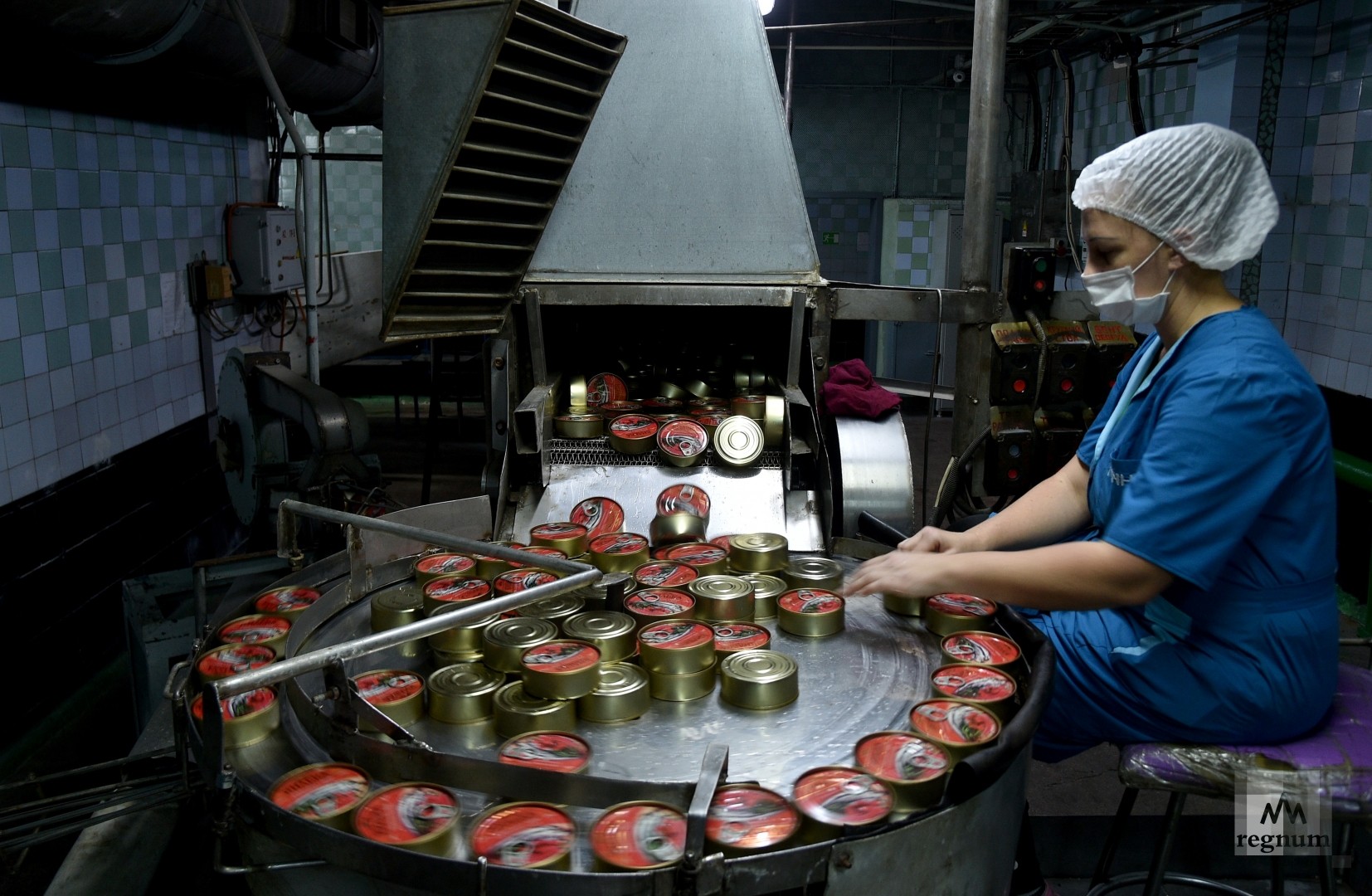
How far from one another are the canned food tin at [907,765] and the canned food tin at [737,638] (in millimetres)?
346

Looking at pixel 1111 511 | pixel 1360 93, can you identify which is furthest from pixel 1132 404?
pixel 1360 93

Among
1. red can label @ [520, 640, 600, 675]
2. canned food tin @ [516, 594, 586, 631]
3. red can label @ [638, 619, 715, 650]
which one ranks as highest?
red can label @ [638, 619, 715, 650]

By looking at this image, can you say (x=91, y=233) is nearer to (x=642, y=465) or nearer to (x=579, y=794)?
(x=642, y=465)

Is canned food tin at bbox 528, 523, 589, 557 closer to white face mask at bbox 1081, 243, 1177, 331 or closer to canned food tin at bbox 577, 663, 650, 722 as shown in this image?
canned food tin at bbox 577, 663, 650, 722

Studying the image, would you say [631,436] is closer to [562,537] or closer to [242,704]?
[562,537]

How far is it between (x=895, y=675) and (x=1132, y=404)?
65 centimetres

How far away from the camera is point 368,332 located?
6.09m

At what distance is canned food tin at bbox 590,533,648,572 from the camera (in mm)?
2400

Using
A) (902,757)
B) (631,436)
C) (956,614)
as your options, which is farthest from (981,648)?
(631,436)

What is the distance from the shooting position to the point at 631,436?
10.1 ft

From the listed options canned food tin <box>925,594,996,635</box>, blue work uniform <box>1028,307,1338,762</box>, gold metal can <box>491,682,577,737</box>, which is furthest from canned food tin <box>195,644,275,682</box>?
blue work uniform <box>1028,307,1338,762</box>

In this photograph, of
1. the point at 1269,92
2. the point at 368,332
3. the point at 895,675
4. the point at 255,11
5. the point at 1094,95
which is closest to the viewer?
the point at 895,675

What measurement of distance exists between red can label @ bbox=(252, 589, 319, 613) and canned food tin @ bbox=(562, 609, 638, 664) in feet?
1.95

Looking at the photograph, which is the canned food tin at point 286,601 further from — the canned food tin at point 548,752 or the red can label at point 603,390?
the red can label at point 603,390
